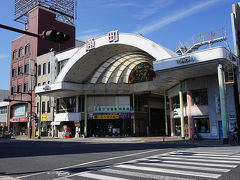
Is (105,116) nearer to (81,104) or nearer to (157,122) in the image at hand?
(81,104)

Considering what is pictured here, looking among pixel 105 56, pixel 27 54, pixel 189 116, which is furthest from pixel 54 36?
pixel 27 54

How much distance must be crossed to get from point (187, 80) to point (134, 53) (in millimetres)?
12918

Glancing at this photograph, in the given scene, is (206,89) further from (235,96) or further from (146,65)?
(146,65)

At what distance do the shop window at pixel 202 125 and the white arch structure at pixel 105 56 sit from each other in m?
9.21

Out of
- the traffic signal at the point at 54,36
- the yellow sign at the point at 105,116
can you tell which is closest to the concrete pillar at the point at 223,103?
the traffic signal at the point at 54,36

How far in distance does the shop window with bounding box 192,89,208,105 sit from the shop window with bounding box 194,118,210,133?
2172mm

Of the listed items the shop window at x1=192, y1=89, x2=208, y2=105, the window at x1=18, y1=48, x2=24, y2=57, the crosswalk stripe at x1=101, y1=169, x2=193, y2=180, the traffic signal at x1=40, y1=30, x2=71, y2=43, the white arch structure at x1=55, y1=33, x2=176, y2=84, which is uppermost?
the window at x1=18, y1=48, x2=24, y2=57

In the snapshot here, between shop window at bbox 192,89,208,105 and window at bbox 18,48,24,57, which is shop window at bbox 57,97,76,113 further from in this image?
shop window at bbox 192,89,208,105

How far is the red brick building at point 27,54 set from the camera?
53.9 metres

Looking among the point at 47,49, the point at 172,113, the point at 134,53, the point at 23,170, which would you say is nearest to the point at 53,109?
the point at 47,49

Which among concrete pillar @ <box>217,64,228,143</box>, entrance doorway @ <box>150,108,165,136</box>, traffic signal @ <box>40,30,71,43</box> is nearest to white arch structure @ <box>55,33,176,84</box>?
concrete pillar @ <box>217,64,228,143</box>

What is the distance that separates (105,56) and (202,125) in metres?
20.3

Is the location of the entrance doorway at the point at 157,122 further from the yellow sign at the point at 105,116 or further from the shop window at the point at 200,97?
the shop window at the point at 200,97

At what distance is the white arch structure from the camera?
32.0m
